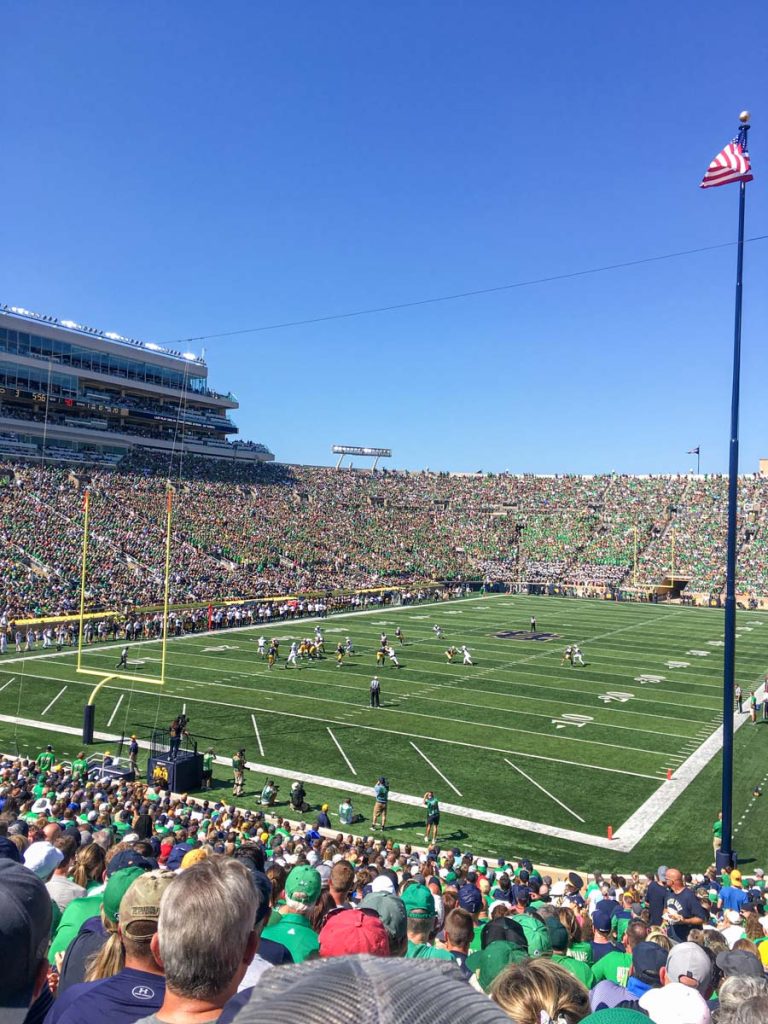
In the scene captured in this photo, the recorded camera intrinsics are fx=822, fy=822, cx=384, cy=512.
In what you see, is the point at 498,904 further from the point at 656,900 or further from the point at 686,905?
the point at 656,900

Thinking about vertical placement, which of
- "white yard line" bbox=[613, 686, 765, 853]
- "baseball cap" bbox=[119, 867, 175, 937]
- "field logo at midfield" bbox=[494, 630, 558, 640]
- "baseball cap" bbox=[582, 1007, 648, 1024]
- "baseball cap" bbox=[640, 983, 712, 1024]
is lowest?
"white yard line" bbox=[613, 686, 765, 853]

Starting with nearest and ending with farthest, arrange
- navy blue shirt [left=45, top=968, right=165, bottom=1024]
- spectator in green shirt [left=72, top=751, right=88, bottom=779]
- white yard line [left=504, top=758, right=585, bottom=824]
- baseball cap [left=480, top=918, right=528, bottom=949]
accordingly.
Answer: navy blue shirt [left=45, top=968, right=165, bottom=1024] → baseball cap [left=480, top=918, right=528, bottom=949] → spectator in green shirt [left=72, top=751, right=88, bottom=779] → white yard line [left=504, top=758, right=585, bottom=824]

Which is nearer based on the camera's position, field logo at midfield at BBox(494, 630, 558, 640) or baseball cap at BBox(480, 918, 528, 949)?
baseball cap at BBox(480, 918, 528, 949)

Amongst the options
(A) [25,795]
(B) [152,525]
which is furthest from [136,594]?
(A) [25,795]

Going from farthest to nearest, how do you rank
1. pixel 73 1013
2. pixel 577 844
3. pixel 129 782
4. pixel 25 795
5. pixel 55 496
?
pixel 55 496 → pixel 129 782 → pixel 577 844 → pixel 25 795 → pixel 73 1013

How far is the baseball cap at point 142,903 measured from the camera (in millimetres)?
2705

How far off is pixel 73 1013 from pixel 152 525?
4400cm

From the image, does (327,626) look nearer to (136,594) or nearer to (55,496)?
(136,594)

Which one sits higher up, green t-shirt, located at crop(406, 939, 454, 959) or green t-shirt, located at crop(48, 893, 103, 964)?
green t-shirt, located at crop(48, 893, 103, 964)

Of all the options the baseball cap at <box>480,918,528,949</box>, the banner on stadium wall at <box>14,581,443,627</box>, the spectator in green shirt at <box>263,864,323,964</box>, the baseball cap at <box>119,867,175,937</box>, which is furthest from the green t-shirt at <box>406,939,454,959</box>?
the banner on stadium wall at <box>14,581,443,627</box>

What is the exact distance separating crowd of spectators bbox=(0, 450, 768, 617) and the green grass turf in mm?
8077

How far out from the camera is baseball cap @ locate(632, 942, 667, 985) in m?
4.59

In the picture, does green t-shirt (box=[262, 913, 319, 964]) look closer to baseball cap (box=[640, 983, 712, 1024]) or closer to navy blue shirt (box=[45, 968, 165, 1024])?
navy blue shirt (box=[45, 968, 165, 1024])

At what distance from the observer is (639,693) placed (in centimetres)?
2602
